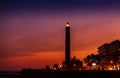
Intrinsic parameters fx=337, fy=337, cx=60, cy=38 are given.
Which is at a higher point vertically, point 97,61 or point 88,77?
point 97,61

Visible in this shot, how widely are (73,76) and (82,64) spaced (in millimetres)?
59560

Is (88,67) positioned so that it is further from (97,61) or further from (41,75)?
(41,75)

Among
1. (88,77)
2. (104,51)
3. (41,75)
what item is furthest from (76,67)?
(88,77)

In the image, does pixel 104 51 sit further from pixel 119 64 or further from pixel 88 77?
pixel 88 77

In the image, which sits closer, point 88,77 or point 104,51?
point 88,77

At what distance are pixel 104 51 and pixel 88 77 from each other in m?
69.3

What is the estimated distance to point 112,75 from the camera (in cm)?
9138

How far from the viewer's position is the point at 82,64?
15775cm

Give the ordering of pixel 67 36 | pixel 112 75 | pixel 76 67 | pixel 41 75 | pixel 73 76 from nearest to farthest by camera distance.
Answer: pixel 112 75 < pixel 73 76 < pixel 41 75 < pixel 67 36 < pixel 76 67

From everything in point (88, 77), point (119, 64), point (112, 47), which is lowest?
point (88, 77)

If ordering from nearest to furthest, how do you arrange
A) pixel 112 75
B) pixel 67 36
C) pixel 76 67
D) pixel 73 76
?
pixel 112 75 → pixel 73 76 → pixel 67 36 → pixel 76 67

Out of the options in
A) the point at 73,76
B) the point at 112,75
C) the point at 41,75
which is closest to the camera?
the point at 112,75

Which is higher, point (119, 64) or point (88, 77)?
point (119, 64)

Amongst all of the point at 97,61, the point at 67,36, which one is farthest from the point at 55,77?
the point at 97,61
